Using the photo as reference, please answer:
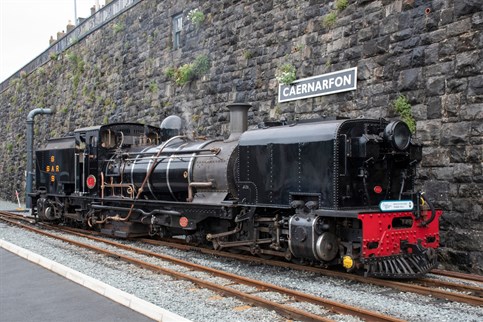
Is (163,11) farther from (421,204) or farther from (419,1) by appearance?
(421,204)

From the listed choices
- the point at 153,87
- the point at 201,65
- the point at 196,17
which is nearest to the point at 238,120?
the point at 201,65

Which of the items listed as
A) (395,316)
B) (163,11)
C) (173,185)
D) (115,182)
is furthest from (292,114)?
(163,11)

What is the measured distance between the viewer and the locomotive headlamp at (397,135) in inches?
274

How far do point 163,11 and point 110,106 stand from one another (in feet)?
16.4

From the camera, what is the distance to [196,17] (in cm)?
1541

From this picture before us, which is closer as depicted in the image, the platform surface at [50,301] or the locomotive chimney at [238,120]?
the platform surface at [50,301]

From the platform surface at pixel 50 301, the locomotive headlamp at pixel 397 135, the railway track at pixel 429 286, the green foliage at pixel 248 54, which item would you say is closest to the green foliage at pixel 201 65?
the green foliage at pixel 248 54

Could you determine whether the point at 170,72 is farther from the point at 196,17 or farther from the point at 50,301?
the point at 50,301

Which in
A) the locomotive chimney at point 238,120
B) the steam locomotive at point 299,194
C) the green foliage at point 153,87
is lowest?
the steam locomotive at point 299,194

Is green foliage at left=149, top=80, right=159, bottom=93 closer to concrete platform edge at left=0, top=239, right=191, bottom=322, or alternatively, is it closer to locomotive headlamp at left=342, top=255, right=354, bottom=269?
concrete platform edge at left=0, top=239, right=191, bottom=322

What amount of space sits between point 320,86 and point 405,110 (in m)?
2.31

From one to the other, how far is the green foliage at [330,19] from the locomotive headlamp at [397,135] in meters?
4.73

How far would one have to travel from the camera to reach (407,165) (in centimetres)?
747

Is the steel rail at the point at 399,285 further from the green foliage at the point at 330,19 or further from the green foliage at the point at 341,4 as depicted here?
the green foliage at the point at 341,4
